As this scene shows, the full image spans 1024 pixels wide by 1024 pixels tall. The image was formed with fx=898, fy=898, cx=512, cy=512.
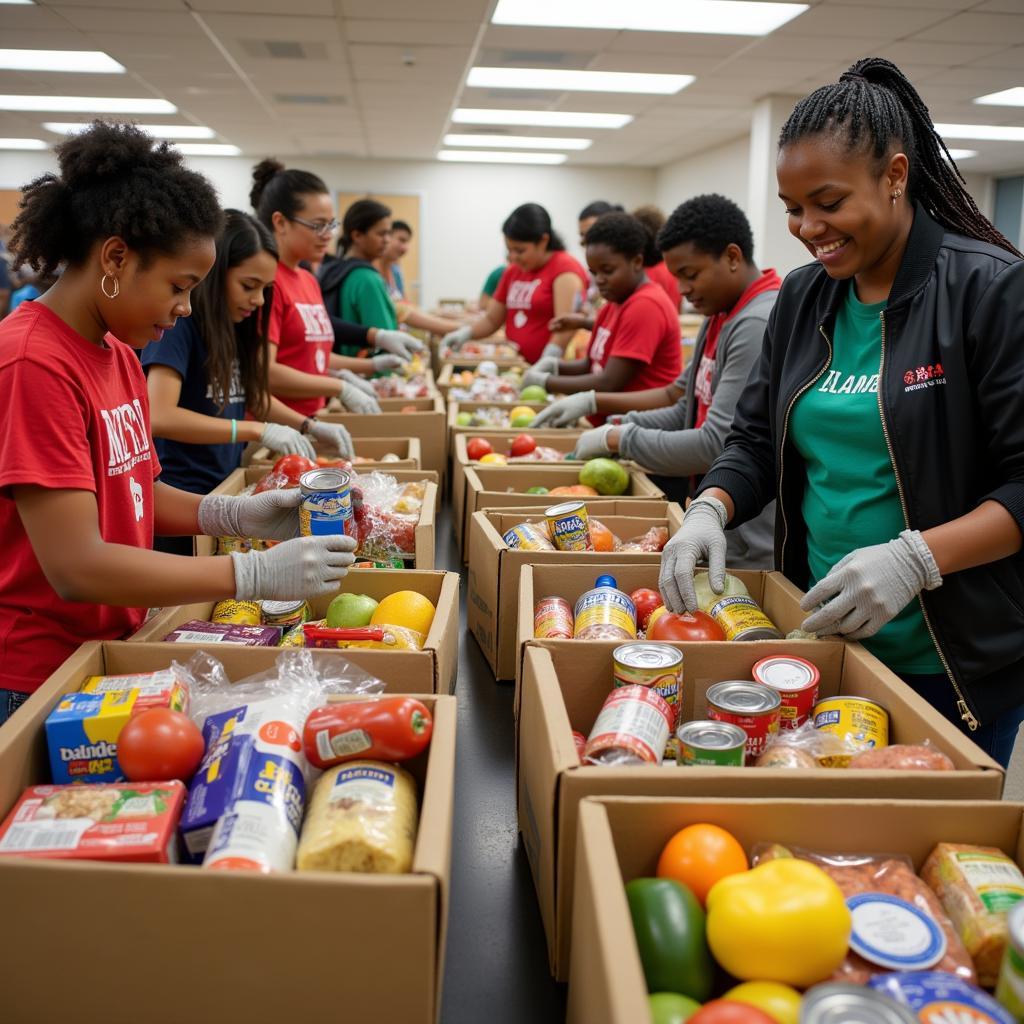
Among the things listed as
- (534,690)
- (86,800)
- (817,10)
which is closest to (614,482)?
(534,690)

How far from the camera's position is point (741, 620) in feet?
5.15

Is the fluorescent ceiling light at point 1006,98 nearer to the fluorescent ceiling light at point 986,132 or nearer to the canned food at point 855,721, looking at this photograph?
the fluorescent ceiling light at point 986,132

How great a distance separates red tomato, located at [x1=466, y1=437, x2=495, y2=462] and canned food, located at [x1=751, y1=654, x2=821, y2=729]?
6.17ft

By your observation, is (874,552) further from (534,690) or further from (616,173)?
(616,173)

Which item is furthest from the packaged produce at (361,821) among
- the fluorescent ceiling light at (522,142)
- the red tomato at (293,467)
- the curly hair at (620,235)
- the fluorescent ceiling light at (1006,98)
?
the fluorescent ceiling light at (522,142)

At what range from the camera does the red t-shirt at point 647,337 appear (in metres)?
3.56

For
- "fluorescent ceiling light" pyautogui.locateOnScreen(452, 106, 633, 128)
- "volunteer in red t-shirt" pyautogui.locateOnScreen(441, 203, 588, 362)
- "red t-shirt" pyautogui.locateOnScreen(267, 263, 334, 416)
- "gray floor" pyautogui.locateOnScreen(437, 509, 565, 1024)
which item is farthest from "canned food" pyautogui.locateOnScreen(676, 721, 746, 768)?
"fluorescent ceiling light" pyautogui.locateOnScreen(452, 106, 633, 128)

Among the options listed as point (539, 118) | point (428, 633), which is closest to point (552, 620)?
point (428, 633)

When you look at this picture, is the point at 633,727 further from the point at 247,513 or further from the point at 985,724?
the point at 247,513

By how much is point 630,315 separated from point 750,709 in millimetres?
2619

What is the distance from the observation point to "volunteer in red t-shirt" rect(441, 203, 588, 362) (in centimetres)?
501

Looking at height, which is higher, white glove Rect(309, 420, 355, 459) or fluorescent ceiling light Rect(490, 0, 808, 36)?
fluorescent ceiling light Rect(490, 0, 808, 36)

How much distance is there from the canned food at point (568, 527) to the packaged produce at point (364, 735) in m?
1.00

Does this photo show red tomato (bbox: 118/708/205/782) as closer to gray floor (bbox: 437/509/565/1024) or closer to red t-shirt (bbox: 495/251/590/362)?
gray floor (bbox: 437/509/565/1024)
